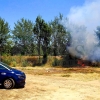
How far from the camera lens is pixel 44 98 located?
39.7ft

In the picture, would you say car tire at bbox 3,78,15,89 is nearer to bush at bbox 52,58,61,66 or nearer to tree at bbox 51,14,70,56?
bush at bbox 52,58,61,66

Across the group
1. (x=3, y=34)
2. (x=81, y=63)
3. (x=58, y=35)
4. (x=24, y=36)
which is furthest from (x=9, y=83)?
(x=24, y=36)

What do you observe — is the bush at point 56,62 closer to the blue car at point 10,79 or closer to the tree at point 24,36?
the tree at point 24,36

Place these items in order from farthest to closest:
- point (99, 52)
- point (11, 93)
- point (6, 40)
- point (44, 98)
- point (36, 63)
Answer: point (6, 40) → point (36, 63) → point (99, 52) → point (11, 93) → point (44, 98)

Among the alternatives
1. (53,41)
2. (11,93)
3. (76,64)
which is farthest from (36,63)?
(11,93)

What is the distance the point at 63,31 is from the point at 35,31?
623 cm

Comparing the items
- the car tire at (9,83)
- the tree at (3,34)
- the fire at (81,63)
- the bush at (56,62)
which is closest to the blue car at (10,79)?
the car tire at (9,83)

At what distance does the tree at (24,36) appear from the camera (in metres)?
71.7

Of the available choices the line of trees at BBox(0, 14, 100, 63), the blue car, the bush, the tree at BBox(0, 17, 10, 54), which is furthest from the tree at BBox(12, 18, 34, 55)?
the blue car

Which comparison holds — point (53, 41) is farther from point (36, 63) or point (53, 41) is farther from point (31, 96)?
point (31, 96)

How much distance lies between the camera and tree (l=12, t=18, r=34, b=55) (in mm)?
71688

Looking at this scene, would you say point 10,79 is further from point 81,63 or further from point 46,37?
point 46,37

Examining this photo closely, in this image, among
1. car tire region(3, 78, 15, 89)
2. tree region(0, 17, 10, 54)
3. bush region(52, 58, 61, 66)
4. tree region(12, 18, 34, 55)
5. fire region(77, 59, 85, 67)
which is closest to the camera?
car tire region(3, 78, 15, 89)

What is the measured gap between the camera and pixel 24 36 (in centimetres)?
7325
